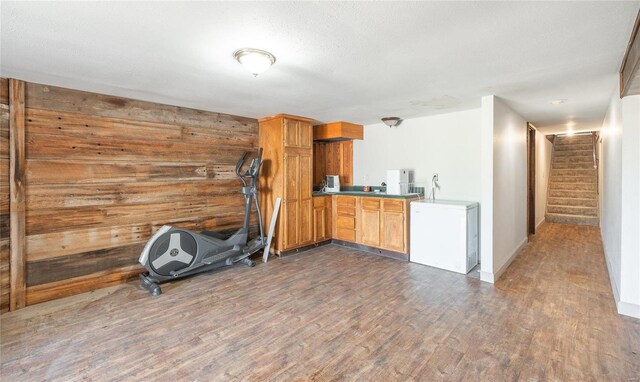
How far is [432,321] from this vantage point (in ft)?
8.59

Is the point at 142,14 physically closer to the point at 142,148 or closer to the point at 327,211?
the point at 142,148

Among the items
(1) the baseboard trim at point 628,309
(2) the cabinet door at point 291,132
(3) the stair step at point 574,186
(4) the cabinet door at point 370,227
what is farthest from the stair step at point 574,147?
(2) the cabinet door at point 291,132

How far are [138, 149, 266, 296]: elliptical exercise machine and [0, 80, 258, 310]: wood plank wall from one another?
0.40 metres

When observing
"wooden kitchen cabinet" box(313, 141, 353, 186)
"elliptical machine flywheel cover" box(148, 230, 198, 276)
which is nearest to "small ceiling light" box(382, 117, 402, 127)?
"wooden kitchen cabinet" box(313, 141, 353, 186)

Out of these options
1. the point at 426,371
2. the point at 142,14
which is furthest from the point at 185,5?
the point at 426,371

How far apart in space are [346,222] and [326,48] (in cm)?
346

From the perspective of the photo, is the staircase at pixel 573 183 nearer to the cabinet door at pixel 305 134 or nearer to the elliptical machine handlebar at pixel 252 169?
the cabinet door at pixel 305 134

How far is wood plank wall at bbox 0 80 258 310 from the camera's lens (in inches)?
119

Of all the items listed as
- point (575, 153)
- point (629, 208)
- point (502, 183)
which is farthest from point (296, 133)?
point (575, 153)

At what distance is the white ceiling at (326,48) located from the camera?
170cm

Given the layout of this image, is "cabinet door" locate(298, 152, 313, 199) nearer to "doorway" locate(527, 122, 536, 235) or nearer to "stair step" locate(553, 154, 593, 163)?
"doorway" locate(527, 122, 536, 235)

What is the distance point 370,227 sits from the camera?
4.88 m

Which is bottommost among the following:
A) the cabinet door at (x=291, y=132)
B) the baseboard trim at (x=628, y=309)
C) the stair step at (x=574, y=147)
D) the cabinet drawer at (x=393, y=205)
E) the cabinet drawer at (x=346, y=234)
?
the baseboard trim at (x=628, y=309)

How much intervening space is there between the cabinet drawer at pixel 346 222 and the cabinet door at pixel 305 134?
139 cm
